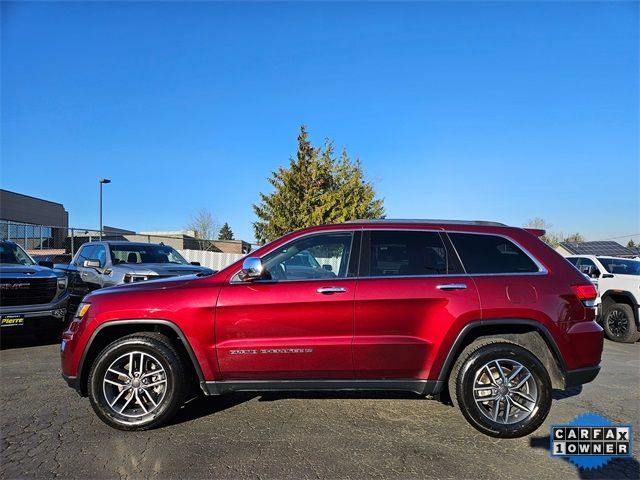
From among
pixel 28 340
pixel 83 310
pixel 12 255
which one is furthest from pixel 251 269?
pixel 12 255

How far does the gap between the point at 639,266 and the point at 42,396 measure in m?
11.6

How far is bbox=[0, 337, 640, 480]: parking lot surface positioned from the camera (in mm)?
3234

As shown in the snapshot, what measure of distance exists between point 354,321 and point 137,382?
206 centimetres

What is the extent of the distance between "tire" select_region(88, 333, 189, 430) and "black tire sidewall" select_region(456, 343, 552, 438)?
2544mm

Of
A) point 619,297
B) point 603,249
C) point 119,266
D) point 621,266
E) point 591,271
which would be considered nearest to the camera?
point 119,266

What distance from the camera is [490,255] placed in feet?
13.6

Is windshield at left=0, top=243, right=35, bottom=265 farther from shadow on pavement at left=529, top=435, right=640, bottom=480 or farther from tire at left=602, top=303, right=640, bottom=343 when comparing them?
tire at left=602, top=303, right=640, bottom=343

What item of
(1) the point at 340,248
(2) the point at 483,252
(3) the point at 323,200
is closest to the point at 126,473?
(1) the point at 340,248

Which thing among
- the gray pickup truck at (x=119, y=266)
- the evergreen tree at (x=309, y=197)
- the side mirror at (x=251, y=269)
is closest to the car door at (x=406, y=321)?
the side mirror at (x=251, y=269)

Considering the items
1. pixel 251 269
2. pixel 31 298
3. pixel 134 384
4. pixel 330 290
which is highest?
pixel 251 269

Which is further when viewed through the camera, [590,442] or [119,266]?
[119,266]

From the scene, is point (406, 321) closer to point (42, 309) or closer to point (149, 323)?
point (149, 323)

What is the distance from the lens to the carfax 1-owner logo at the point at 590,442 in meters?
3.51

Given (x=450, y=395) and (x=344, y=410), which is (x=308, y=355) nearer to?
(x=344, y=410)
